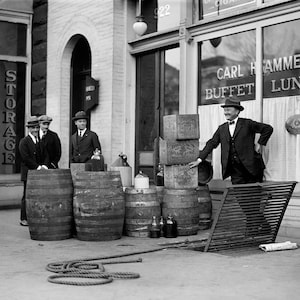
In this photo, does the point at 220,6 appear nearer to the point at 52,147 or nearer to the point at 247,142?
the point at 247,142

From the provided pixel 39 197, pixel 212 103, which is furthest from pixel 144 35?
pixel 39 197

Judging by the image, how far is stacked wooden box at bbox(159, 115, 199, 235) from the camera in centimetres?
842

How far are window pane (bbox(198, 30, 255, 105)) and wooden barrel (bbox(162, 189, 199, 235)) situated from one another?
76.9 inches

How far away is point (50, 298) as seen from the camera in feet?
16.1

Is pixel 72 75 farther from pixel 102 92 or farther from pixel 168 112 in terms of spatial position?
pixel 168 112

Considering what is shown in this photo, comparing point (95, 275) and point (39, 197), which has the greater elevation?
point (39, 197)

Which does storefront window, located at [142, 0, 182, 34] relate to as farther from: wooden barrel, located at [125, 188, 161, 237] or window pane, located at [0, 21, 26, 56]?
wooden barrel, located at [125, 188, 161, 237]

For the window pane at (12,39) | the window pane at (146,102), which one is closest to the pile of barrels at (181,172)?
the window pane at (146,102)

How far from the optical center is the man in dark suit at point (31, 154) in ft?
31.6

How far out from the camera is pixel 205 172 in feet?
30.4

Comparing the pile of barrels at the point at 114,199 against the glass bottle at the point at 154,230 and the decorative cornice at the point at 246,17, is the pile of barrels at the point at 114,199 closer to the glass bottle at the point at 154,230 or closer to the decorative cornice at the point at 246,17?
the glass bottle at the point at 154,230

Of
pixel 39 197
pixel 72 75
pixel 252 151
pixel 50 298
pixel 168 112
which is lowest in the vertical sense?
pixel 50 298

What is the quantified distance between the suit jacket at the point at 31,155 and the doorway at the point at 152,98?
6.59 ft

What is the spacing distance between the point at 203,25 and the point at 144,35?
5.53 ft
